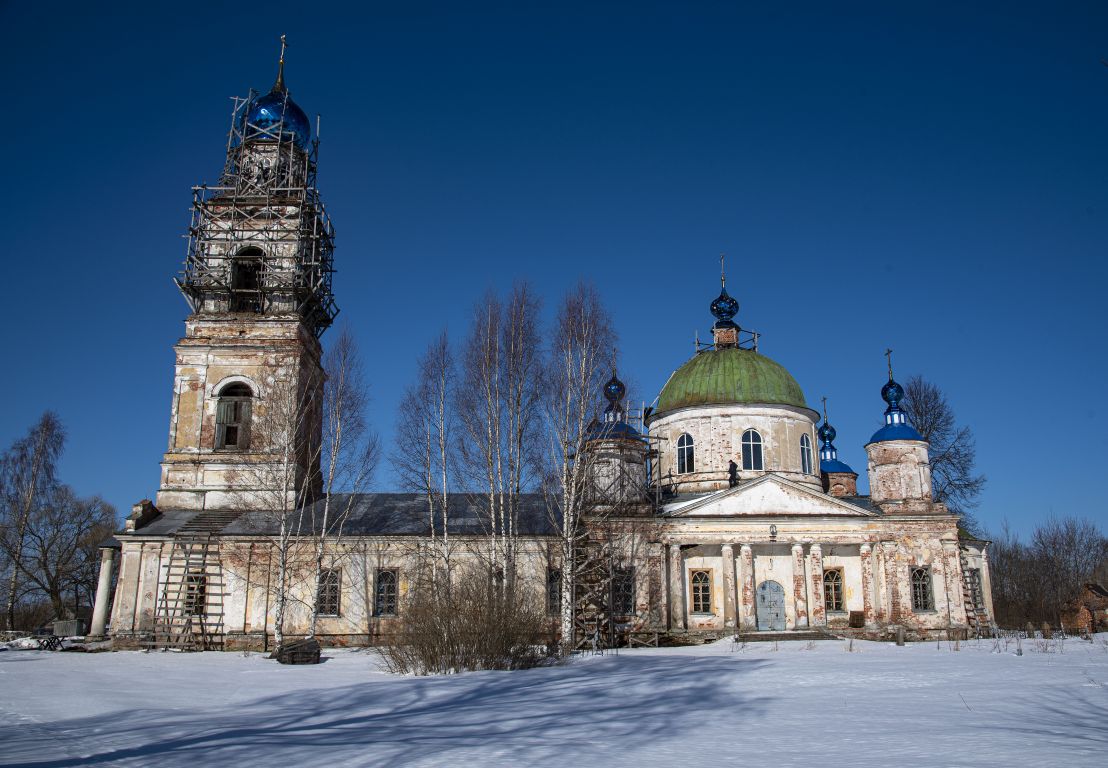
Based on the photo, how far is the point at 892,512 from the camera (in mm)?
27750

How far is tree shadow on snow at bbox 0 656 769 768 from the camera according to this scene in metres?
7.95

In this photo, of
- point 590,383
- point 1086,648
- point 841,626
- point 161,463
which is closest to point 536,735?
point 590,383

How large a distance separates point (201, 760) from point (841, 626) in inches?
915

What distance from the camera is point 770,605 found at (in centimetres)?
2758

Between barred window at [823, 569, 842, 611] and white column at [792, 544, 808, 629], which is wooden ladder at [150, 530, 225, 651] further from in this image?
barred window at [823, 569, 842, 611]

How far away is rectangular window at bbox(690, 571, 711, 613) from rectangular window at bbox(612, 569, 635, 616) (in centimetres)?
246

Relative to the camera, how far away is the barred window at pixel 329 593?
26.1 meters

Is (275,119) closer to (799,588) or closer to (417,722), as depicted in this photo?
(799,588)

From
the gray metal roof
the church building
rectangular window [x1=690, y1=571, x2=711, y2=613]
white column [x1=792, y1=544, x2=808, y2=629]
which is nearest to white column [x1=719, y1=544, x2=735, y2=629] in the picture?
the church building

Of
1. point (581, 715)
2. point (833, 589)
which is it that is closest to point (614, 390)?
point (833, 589)

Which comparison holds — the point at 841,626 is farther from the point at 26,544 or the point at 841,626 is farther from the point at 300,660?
the point at 26,544

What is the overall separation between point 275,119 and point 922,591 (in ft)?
89.7

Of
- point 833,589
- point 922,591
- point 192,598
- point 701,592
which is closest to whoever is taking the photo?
point 192,598

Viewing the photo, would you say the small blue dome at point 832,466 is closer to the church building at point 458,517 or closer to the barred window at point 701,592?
the church building at point 458,517
